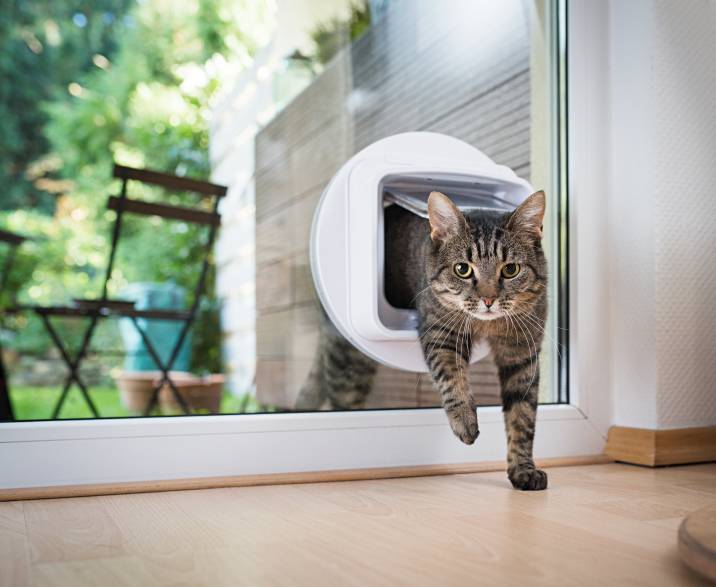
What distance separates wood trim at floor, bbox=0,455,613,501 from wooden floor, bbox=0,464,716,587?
0.09 feet

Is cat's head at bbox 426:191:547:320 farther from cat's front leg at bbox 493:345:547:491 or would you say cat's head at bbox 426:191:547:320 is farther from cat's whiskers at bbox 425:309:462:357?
cat's front leg at bbox 493:345:547:491

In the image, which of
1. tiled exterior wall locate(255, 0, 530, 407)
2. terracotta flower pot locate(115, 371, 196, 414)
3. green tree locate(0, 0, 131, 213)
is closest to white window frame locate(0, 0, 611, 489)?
tiled exterior wall locate(255, 0, 530, 407)

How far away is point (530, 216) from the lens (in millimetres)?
1431

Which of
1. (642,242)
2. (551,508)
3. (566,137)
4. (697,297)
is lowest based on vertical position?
(551,508)

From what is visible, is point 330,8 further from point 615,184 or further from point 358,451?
point 358,451

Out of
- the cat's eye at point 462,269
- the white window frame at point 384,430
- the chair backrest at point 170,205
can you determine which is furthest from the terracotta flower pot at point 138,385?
the cat's eye at point 462,269

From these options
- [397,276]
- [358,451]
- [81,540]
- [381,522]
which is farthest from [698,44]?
[81,540]

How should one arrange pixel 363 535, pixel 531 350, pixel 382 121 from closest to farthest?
1. pixel 363 535
2. pixel 531 350
3. pixel 382 121

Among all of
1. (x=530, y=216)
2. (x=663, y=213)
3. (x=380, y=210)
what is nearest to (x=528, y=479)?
(x=530, y=216)

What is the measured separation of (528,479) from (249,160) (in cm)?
189

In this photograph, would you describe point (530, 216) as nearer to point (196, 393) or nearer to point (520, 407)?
point (520, 407)

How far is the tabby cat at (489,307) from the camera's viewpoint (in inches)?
55.4

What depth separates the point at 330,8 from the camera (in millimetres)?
2357

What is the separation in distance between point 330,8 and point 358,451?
5.01 feet
